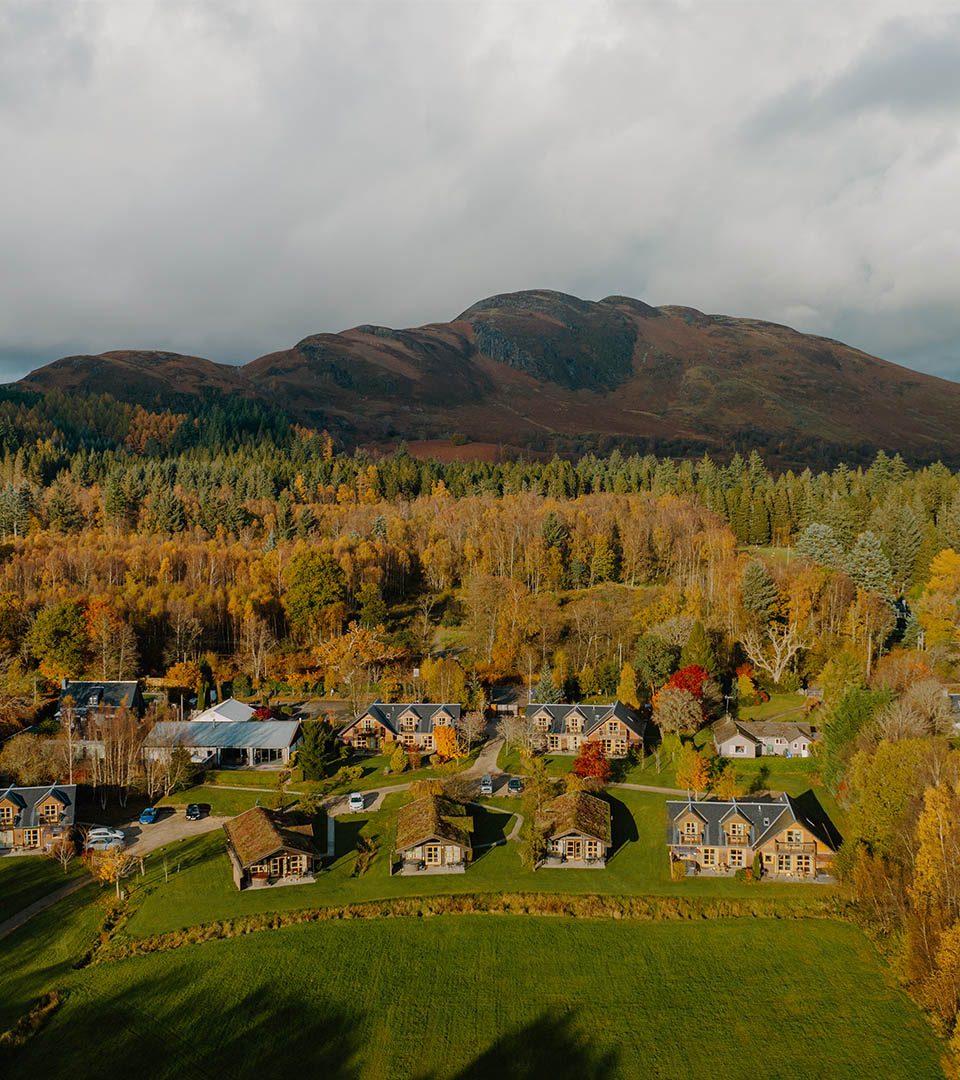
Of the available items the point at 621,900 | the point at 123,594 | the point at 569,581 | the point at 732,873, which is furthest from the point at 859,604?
the point at 123,594

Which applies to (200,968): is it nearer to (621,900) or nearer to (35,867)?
(35,867)

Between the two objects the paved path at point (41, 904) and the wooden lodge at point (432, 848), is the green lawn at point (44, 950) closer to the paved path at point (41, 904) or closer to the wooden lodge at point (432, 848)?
the paved path at point (41, 904)

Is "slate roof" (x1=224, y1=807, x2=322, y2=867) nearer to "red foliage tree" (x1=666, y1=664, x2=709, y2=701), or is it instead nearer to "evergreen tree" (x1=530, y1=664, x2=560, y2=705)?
"evergreen tree" (x1=530, y1=664, x2=560, y2=705)

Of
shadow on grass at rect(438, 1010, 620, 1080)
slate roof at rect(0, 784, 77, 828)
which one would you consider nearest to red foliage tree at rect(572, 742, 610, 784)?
shadow on grass at rect(438, 1010, 620, 1080)

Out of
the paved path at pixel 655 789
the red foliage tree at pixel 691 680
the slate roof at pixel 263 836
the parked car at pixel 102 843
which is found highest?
the red foliage tree at pixel 691 680

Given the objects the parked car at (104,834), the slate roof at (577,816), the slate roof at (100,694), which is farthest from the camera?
the slate roof at (100,694)

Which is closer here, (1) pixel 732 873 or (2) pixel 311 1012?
(2) pixel 311 1012

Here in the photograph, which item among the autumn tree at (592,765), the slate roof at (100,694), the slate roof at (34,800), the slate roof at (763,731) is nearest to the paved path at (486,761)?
the autumn tree at (592,765)
